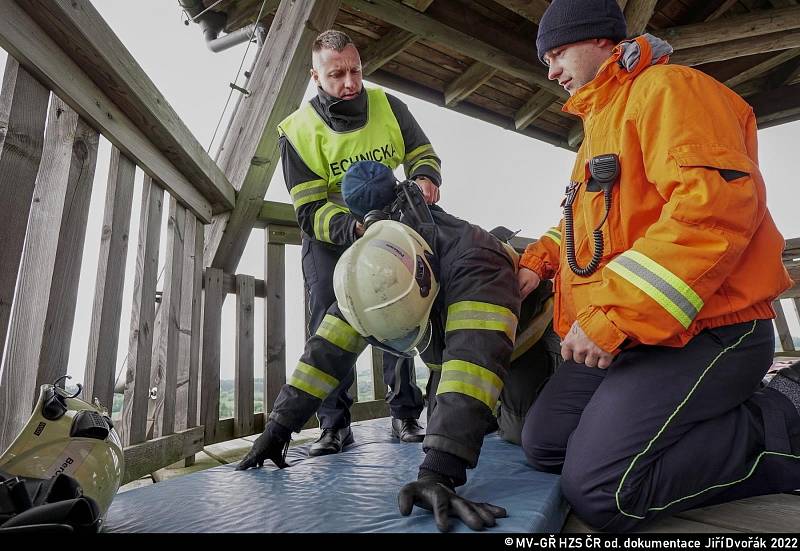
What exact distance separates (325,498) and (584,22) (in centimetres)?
167

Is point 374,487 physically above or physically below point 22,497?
below

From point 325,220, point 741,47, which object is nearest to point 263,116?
point 325,220

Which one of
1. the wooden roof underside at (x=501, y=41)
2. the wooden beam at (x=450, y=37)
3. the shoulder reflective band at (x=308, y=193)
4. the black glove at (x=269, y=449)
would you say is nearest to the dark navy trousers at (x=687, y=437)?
the black glove at (x=269, y=449)

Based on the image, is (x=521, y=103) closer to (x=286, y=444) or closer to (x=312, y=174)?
(x=312, y=174)

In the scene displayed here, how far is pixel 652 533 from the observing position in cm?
115

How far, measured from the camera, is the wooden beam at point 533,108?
15.0 ft

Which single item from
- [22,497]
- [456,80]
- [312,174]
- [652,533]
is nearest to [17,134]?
[22,497]

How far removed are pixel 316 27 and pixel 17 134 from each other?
1830 mm

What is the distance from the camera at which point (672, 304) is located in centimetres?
115

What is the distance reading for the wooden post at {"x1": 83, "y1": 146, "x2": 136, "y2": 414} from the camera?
180cm

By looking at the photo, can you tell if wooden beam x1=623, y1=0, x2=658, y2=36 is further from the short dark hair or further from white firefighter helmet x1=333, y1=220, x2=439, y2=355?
white firefighter helmet x1=333, y1=220, x2=439, y2=355

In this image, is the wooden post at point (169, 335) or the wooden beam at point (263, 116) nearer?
the wooden post at point (169, 335)

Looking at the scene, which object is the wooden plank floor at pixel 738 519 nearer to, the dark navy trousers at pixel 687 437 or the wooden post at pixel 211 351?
the dark navy trousers at pixel 687 437

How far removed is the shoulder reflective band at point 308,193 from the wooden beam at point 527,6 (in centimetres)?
200
